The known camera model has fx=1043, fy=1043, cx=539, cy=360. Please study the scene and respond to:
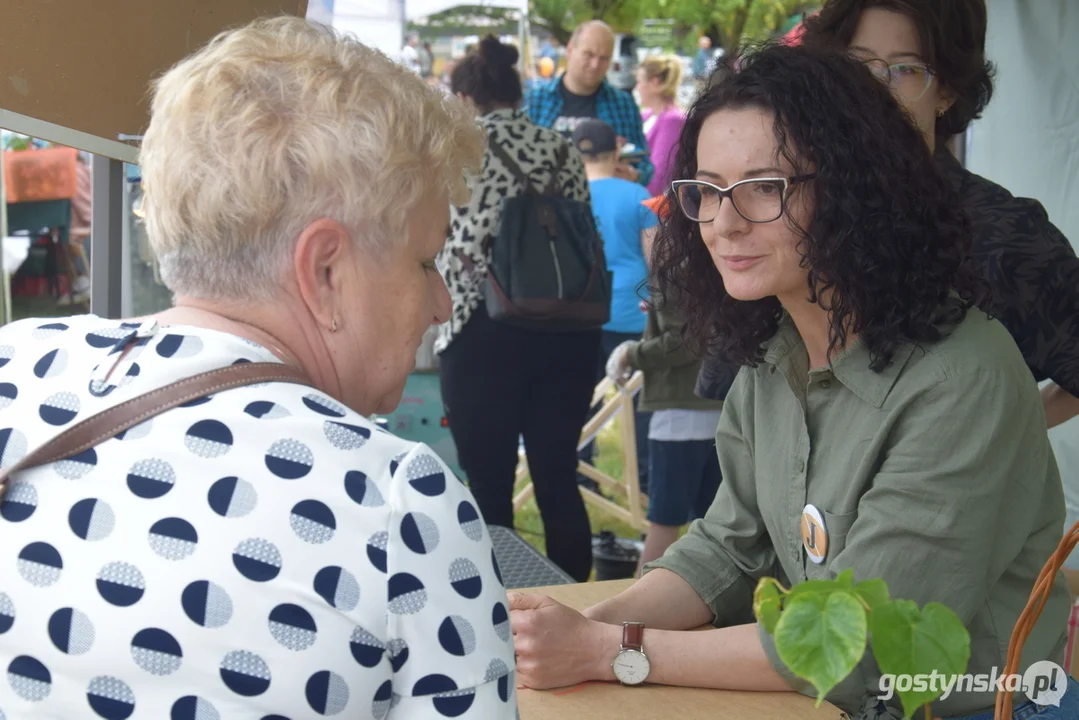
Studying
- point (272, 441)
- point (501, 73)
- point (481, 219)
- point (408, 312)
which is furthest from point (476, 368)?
point (272, 441)

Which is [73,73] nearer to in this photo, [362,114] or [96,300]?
[96,300]

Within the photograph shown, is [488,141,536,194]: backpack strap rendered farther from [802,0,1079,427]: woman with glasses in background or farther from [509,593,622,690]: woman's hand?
[509,593,622,690]: woman's hand

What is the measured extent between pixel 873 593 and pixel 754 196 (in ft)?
3.20

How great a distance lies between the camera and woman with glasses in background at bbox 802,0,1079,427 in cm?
202

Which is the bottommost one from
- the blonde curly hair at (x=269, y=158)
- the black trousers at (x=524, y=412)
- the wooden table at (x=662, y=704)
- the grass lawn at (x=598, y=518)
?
the grass lawn at (x=598, y=518)

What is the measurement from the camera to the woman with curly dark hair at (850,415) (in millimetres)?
1435

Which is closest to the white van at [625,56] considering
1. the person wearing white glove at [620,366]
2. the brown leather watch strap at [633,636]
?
the person wearing white glove at [620,366]

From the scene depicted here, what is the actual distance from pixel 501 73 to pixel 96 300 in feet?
7.01

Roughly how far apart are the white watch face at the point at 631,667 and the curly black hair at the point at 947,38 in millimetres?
1311

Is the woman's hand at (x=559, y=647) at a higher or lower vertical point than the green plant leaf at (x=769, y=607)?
lower

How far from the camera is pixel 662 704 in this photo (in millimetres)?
1476

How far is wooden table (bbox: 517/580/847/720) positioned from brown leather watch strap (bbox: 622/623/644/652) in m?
0.06

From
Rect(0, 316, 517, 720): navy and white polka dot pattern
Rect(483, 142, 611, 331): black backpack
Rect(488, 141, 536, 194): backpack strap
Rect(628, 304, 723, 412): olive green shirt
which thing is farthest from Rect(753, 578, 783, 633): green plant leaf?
Rect(628, 304, 723, 412): olive green shirt

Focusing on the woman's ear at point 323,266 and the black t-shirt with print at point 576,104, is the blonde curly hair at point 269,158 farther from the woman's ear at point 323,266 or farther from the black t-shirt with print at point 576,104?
the black t-shirt with print at point 576,104
